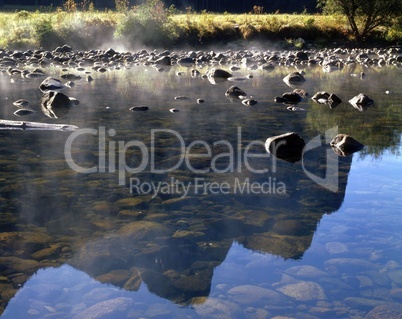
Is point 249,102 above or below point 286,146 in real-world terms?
above

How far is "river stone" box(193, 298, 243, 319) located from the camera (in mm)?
3301

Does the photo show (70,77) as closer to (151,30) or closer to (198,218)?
(198,218)

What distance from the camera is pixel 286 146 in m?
7.29

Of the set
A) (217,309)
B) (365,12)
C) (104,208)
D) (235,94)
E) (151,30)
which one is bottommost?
(217,309)

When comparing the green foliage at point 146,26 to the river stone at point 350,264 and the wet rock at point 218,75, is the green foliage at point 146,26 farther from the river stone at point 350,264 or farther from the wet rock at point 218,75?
the river stone at point 350,264

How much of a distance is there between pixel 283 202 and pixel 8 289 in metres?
2.70

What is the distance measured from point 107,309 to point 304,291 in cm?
123

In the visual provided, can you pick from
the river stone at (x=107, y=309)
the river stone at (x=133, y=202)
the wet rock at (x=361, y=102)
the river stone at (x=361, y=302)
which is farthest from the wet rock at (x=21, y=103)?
the river stone at (x=361, y=302)

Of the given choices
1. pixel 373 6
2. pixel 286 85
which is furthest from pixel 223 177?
pixel 373 6

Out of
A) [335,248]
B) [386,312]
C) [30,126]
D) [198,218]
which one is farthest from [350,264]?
[30,126]

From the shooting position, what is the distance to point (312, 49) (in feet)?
101

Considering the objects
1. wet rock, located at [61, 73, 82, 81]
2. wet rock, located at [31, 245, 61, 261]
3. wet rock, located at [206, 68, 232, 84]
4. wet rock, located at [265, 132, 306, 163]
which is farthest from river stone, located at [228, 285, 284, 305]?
wet rock, located at [61, 73, 82, 81]

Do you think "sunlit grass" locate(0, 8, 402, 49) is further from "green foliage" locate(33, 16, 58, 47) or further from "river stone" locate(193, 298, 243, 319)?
"river stone" locate(193, 298, 243, 319)

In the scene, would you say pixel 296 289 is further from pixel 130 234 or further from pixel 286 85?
pixel 286 85
